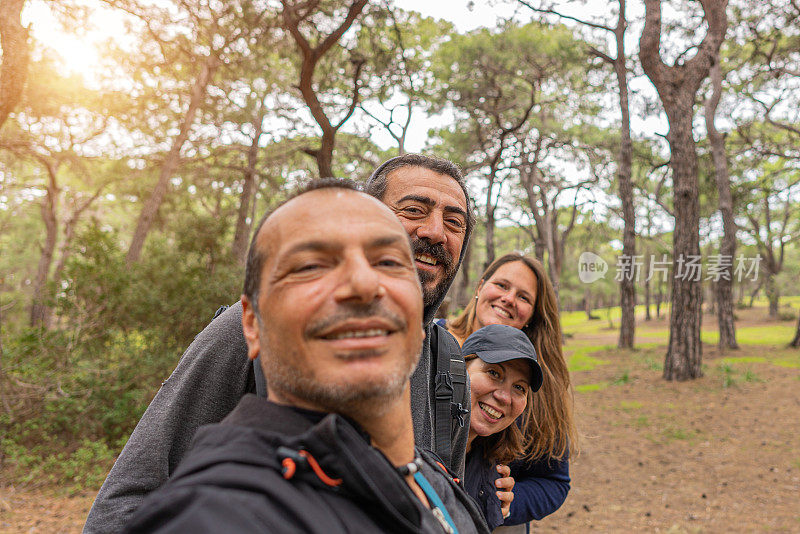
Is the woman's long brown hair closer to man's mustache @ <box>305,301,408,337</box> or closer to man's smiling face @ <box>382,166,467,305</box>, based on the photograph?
man's smiling face @ <box>382,166,467,305</box>

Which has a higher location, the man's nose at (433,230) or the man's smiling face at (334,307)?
the man's nose at (433,230)

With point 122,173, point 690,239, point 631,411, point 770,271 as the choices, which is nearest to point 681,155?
point 690,239

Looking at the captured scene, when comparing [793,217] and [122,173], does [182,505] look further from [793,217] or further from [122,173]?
[793,217]

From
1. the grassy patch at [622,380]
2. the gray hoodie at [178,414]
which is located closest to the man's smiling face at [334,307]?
the gray hoodie at [178,414]

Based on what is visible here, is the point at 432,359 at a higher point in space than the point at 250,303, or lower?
lower

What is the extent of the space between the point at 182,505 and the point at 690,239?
1391cm

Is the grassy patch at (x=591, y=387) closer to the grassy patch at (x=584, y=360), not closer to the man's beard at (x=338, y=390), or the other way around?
the grassy patch at (x=584, y=360)

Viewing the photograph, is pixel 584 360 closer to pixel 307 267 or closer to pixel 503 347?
pixel 503 347

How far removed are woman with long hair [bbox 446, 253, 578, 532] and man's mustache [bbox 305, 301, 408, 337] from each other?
6.58ft

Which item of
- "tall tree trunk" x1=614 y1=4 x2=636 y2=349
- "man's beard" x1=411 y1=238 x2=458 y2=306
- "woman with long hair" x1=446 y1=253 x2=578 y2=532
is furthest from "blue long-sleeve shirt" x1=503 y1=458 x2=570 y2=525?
"tall tree trunk" x1=614 y1=4 x2=636 y2=349

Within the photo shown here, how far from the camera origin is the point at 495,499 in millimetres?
2574

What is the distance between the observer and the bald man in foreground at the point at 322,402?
0.88 m

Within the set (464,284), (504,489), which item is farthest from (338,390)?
(464,284)

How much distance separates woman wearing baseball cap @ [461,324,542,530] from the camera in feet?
8.46
